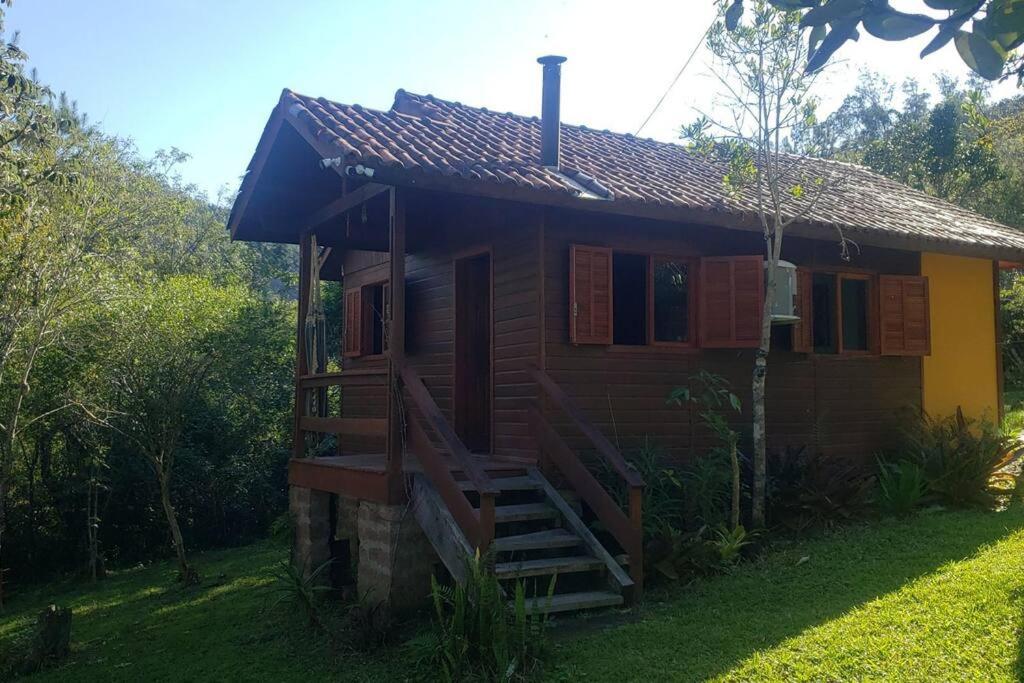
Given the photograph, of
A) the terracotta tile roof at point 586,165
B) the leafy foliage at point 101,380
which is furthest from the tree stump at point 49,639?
the terracotta tile roof at point 586,165

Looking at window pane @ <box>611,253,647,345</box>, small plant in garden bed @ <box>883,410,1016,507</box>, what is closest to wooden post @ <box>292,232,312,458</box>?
window pane @ <box>611,253,647,345</box>

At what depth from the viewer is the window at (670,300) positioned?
340 inches

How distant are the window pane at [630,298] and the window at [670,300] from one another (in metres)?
0.11

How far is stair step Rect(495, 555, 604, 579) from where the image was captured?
608cm

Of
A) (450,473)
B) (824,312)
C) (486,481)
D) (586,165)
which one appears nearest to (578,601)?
(486,481)

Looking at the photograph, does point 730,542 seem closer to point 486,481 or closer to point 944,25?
point 486,481

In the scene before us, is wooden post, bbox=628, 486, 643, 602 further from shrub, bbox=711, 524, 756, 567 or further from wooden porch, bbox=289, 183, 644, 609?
shrub, bbox=711, 524, 756, 567

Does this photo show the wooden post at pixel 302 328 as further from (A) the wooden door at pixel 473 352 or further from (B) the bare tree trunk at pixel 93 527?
(B) the bare tree trunk at pixel 93 527

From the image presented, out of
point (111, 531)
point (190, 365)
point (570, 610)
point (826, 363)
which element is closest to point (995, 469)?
point (826, 363)

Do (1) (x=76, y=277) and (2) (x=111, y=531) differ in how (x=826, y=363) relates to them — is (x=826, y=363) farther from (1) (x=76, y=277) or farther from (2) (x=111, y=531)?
(2) (x=111, y=531)

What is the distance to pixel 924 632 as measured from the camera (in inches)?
206

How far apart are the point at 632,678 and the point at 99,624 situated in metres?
7.23

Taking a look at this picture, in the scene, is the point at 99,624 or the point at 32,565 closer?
the point at 99,624

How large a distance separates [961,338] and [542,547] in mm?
7089
